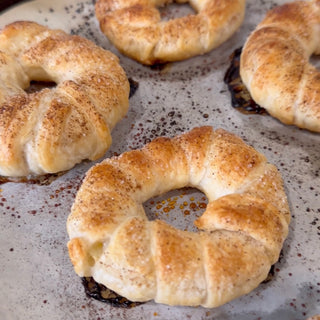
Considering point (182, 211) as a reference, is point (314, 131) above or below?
above

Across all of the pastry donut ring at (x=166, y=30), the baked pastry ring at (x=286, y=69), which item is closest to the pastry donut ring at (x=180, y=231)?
the baked pastry ring at (x=286, y=69)

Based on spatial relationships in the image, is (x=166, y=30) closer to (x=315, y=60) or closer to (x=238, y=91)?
(x=238, y=91)

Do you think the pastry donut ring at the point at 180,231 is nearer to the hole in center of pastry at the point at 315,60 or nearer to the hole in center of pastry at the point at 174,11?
the hole in center of pastry at the point at 315,60

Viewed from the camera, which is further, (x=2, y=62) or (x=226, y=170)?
(x=2, y=62)

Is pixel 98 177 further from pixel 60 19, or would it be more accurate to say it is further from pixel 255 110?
pixel 60 19

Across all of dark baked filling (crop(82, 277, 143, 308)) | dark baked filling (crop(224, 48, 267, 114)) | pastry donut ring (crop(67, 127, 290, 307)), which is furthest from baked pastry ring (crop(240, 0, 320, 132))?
dark baked filling (crop(82, 277, 143, 308))

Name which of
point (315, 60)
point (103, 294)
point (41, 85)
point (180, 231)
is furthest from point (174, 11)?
point (103, 294)

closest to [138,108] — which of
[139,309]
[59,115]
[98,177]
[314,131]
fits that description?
[59,115]
